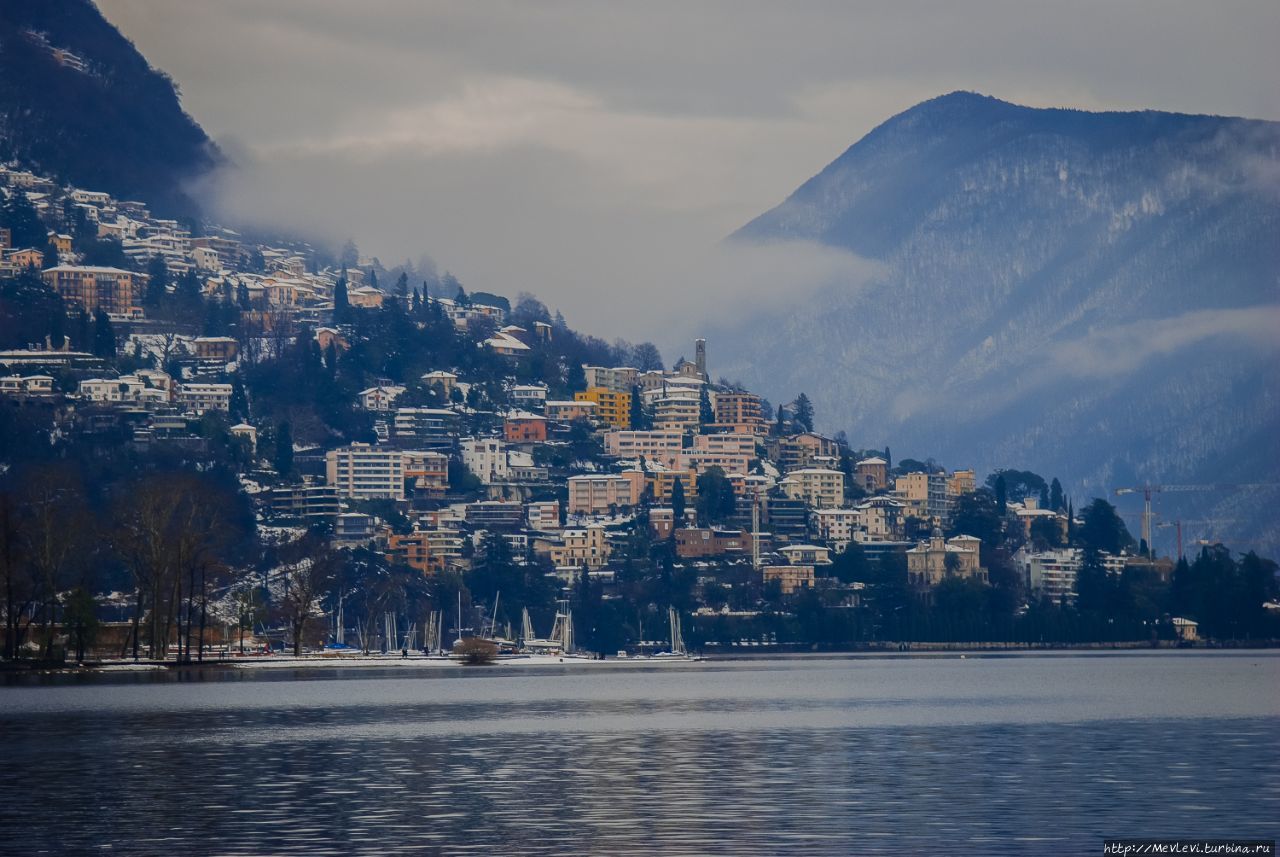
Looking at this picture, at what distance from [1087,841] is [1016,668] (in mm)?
120112

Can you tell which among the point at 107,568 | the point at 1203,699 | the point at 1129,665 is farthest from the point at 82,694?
the point at 107,568

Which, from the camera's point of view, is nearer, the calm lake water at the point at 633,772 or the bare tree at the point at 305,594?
the calm lake water at the point at 633,772

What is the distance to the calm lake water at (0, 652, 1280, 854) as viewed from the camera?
136 feet

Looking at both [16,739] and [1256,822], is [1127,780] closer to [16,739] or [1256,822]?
[1256,822]

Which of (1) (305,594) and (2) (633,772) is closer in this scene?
(2) (633,772)

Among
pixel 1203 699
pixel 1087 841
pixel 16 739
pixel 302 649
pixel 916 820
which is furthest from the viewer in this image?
pixel 302 649

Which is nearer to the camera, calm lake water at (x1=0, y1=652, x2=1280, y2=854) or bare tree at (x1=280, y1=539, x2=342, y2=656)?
calm lake water at (x1=0, y1=652, x2=1280, y2=854)

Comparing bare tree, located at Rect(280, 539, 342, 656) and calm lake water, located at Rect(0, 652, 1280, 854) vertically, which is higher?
bare tree, located at Rect(280, 539, 342, 656)

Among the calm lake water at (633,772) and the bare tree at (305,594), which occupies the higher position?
the bare tree at (305,594)

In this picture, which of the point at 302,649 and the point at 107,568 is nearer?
the point at 302,649

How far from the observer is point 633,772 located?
2149 inches

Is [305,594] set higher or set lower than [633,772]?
higher

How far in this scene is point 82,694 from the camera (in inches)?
3910

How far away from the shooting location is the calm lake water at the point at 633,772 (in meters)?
41.3
